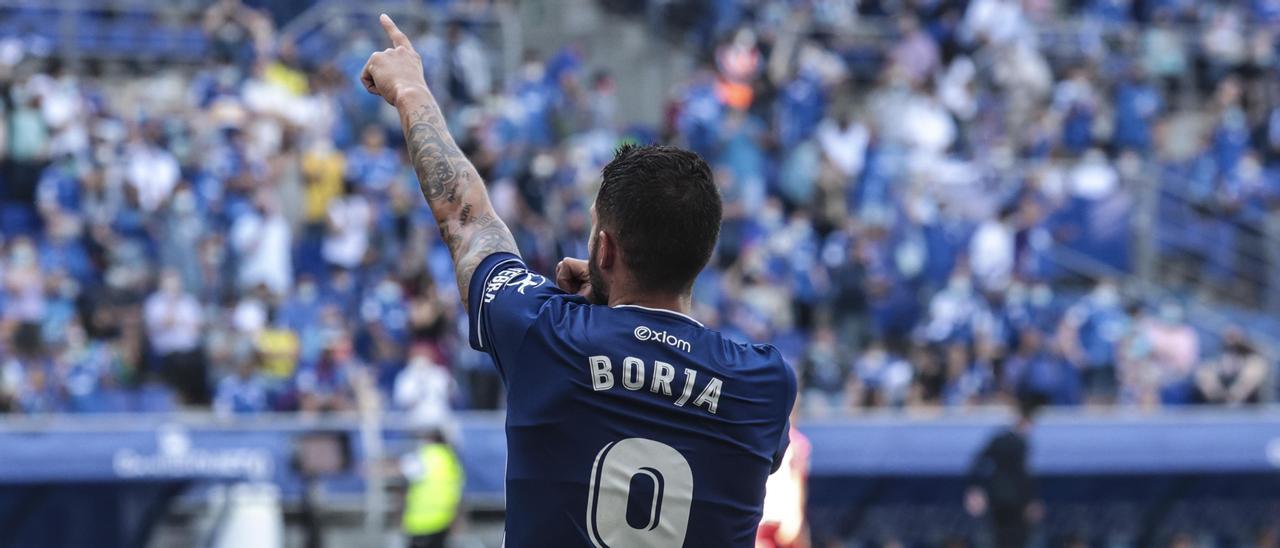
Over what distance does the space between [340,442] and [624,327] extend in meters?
10.9

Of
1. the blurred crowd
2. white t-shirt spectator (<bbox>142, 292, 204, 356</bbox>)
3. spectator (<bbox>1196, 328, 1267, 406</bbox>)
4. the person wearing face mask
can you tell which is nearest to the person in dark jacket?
the blurred crowd

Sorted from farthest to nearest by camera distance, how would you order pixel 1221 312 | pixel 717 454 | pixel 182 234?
pixel 1221 312, pixel 182 234, pixel 717 454

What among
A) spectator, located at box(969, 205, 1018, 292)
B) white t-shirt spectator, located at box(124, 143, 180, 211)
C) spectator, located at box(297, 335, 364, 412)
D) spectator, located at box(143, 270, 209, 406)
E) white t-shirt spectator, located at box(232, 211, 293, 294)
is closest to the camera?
spectator, located at box(143, 270, 209, 406)

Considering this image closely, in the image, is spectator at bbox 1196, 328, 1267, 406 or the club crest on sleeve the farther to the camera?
spectator at bbox 1196, 328, 1267, 406

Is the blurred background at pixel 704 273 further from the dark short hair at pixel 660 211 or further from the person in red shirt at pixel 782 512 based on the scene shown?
the dark short hair at pixel 660 211

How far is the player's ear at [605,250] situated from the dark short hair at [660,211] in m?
0.02

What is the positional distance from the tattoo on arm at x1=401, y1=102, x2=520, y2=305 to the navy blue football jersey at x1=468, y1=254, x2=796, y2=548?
15 centimetres

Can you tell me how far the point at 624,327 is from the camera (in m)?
3.19

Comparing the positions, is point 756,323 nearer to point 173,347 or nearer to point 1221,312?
point 173,347

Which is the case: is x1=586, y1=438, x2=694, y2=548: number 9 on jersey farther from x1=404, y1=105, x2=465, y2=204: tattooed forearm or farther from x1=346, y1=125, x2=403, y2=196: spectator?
x1=346, y1=125, x2=403, y2=196: spectator

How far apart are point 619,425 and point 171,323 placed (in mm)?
11940

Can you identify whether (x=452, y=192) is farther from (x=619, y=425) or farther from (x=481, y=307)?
(x=619, y=425)

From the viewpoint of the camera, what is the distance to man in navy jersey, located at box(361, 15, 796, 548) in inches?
123

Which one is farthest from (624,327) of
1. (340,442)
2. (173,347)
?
(173,347)
